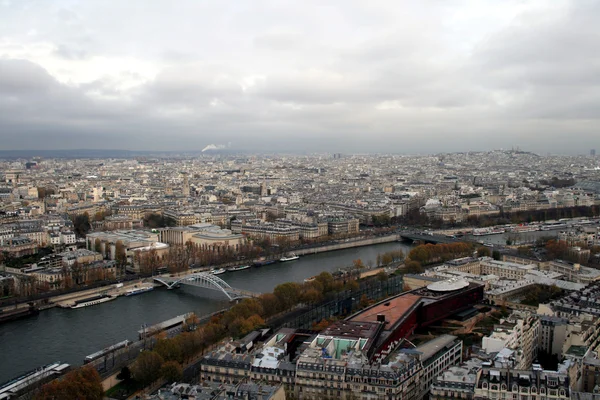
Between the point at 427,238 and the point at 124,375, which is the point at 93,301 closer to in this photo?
the point at 124,375

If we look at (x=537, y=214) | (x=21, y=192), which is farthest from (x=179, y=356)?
(x=21, y=192)

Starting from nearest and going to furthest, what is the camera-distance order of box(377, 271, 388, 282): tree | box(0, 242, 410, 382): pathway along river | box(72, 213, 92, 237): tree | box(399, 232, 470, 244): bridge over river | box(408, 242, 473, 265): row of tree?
box(0, 242, 410, 382): pathway along river, box(377, 271, 388, 282): tree, box(408, 242, 473, 265): row of tree, box(399, 232, 470, 244): bridge over river, box(72, 213, 92, 237): tree

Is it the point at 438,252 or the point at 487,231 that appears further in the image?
the point at 487,231

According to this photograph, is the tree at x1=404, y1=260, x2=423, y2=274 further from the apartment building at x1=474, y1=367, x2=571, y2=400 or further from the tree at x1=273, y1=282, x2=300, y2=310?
the apartment building at x1=474, y1=367, x2=571, y2=400

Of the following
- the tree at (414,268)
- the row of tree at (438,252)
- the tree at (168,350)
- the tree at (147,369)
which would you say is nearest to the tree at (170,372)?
the tree at (147,369)

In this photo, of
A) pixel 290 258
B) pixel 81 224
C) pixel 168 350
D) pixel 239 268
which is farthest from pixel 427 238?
pixel 168 350

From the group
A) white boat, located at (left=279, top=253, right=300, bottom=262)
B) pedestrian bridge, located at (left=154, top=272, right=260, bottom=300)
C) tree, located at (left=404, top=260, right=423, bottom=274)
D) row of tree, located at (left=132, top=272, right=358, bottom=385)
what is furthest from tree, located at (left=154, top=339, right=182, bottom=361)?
white boat, located at (left=279, top=253, right=300, bottom=262)
